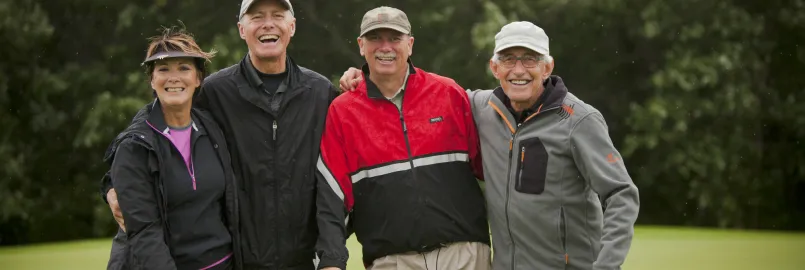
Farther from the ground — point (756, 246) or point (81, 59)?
point (81, 59)

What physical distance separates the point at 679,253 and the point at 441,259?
5.94m

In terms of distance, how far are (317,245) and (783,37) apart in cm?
1698

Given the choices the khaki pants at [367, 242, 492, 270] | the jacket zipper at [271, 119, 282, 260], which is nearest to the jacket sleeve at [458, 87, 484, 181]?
the khaki pants at [367, 242, 492, 270]

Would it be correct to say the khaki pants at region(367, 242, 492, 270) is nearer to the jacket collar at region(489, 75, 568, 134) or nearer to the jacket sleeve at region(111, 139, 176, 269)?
the jacket collar at region(489, 75, 568, 134)

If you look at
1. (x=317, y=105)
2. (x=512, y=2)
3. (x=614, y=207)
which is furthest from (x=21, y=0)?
(x=614, y=207)

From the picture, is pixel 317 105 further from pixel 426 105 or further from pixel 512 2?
pixel 512 2

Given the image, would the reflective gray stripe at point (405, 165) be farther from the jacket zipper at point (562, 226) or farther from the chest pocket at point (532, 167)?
the jacket zipper at point (562, 226)

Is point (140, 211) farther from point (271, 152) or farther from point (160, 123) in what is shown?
point (271, 152)

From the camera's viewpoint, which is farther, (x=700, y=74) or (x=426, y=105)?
(x=700, y=74)

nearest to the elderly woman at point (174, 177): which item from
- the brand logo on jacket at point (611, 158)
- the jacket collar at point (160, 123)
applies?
the jacket collar at point (160, 123)

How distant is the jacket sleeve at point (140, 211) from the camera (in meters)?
3.75

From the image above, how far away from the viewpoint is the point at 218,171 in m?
4.00

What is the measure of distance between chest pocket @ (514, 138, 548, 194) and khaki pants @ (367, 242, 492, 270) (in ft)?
1.41

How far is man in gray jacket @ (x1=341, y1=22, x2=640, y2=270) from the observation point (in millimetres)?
3849
